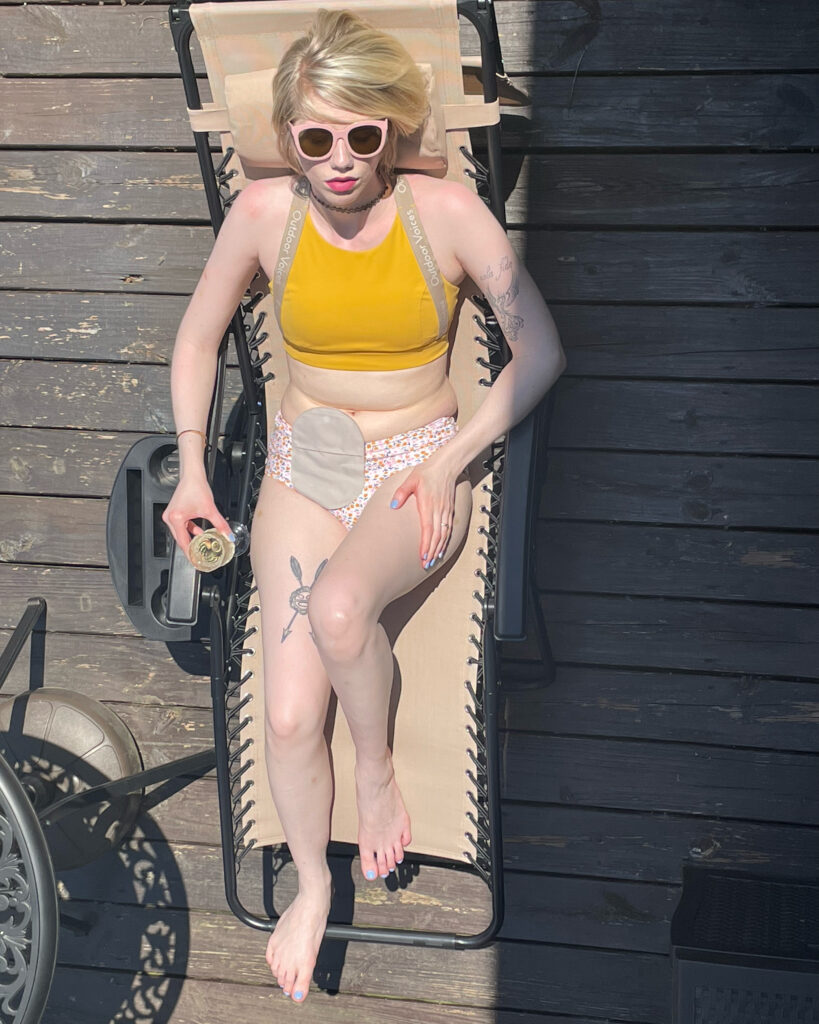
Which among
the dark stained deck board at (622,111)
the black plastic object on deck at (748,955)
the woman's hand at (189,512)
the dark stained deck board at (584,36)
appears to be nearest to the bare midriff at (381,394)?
the woman's hand at (189,512)

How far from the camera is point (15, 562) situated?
270 cm

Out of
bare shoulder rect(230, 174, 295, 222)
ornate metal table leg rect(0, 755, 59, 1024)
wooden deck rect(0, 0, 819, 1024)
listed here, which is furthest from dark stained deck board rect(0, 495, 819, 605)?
ornate metal table leg rect(0, 755, 59, 1024)

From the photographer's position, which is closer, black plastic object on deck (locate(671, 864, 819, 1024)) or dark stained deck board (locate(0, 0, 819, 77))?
black plastic object on deck (locate(671, 864, 819, 1024))

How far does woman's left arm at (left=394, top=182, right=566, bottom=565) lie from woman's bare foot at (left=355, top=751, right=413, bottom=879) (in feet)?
1.48

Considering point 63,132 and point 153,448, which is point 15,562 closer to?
point 153,448

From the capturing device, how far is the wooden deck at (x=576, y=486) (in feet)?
7.68

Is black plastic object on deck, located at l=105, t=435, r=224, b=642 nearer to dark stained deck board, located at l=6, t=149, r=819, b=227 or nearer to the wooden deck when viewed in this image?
the wooden deck

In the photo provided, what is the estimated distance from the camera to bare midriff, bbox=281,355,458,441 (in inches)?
78.9

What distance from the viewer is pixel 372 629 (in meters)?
1.90

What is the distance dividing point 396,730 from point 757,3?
179 cm

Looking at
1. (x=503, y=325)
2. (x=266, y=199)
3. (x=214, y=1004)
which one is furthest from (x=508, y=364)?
(x=214, y=1004)

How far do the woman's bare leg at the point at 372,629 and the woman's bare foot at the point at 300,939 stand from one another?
0.13 m

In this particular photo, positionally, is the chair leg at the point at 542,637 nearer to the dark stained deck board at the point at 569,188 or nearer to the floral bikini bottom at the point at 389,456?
the floral bikini bottom at the point at 389,456

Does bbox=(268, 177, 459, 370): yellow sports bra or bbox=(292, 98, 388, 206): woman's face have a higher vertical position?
bbox=(292, 98, 388, 206): woman's face
